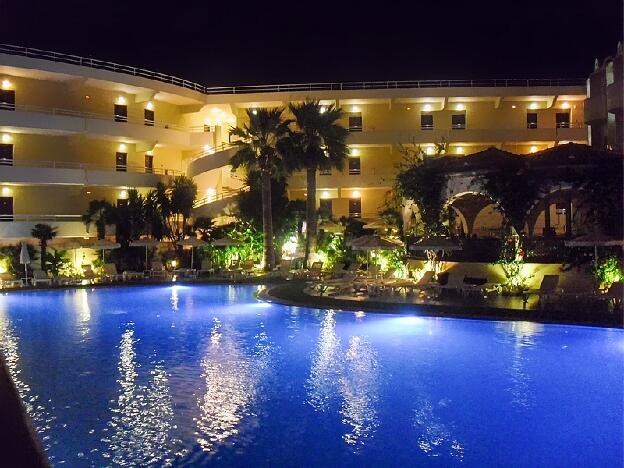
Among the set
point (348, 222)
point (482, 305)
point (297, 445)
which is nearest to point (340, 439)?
point (297, 445)

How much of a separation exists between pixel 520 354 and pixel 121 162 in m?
31.6

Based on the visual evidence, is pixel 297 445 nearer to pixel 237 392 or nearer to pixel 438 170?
pixel 237 392

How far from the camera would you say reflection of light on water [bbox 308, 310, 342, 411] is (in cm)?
1048

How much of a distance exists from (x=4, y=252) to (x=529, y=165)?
79.9 ft

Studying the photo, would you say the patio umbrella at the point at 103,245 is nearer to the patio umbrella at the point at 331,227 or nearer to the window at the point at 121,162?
the window at the point at 121,162

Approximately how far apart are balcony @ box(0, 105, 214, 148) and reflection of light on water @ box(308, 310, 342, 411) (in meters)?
25.1

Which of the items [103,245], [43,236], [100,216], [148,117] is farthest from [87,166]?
[103,245]

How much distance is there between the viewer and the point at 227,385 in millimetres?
11297

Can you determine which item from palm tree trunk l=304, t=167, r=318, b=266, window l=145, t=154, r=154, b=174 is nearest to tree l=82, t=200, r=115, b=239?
window l=145, t=154, r=154, b=174

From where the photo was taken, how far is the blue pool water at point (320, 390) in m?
8.14

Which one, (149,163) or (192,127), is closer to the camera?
(149,163)

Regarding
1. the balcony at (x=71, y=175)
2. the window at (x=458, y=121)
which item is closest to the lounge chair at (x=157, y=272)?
the balcony at (x=71, y=175)

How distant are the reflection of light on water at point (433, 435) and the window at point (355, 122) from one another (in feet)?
115

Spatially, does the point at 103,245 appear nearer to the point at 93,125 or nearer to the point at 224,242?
the point at 224,242
